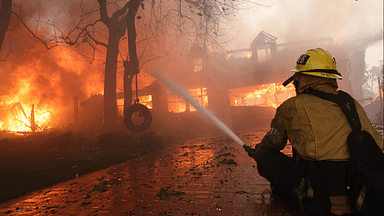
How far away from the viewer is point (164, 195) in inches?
140

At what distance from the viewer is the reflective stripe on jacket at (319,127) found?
197cm

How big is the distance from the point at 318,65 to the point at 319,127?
1.98ft

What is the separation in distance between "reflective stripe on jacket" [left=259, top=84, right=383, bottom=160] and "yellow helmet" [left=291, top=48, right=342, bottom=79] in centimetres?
12

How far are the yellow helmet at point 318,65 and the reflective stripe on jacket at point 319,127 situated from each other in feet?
0.40

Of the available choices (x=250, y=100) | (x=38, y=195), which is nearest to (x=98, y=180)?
(x=38, y=195)

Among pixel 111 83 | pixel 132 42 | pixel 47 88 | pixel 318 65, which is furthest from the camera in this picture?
pixel 47 88

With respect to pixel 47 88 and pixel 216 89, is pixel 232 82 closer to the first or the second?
pixel 216 89

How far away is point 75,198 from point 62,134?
8.56 metres

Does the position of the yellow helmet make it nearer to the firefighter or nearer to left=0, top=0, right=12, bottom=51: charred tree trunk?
the firefighter

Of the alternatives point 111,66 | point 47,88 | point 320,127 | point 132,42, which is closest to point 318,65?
point 320,127

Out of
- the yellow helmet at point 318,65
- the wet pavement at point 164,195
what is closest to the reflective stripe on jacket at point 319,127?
the yellow helmet at point 318,65

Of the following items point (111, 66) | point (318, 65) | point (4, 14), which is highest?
point (4, 14)

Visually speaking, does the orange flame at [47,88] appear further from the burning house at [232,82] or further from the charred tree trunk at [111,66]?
the charred tree trunk at [111,66]

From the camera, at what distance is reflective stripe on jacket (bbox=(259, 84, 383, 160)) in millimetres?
1970
